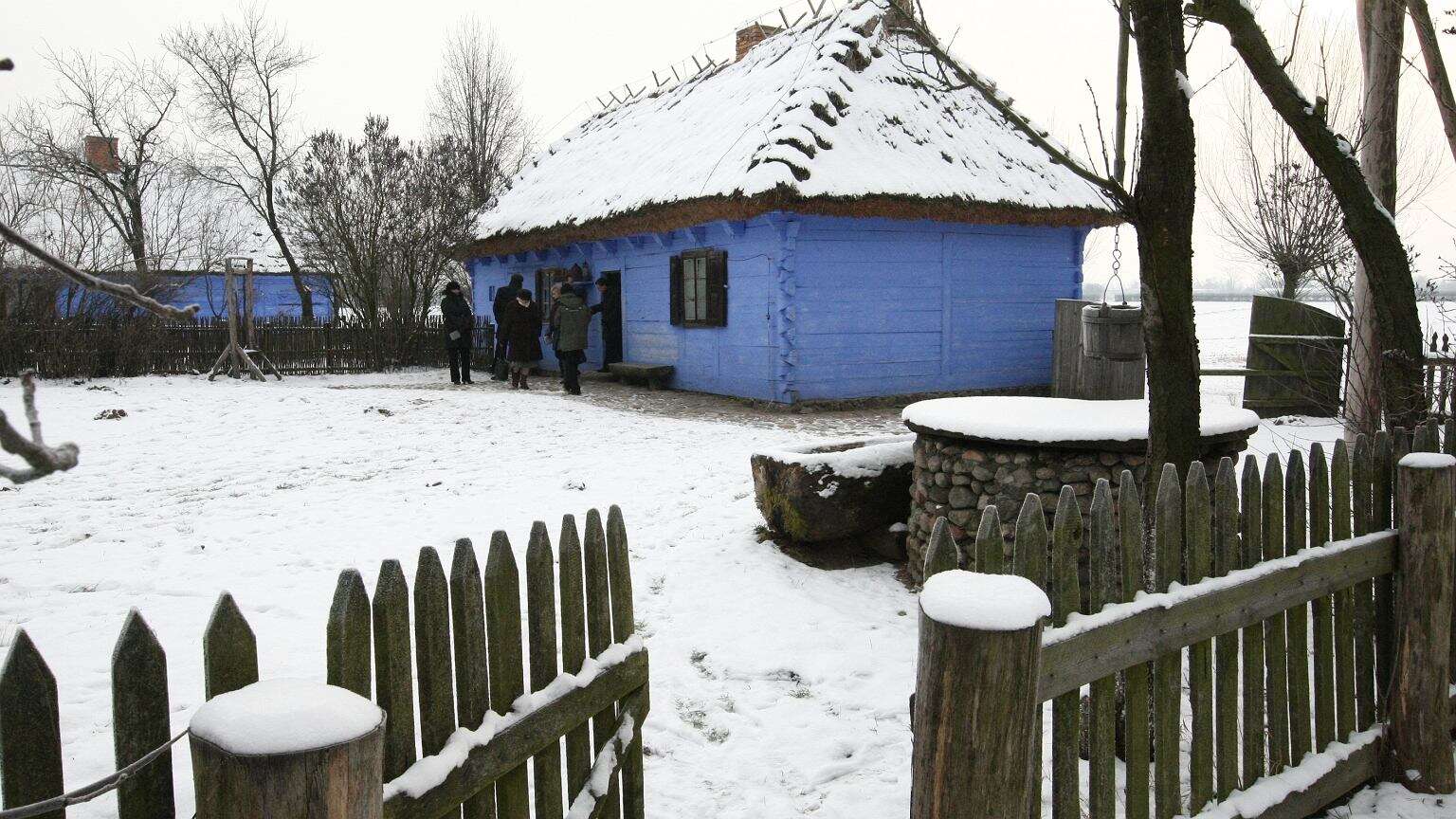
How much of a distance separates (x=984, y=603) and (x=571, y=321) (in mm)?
11705

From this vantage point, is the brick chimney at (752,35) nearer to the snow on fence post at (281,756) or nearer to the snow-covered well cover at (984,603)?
the snow-covered well cover at (984,603)

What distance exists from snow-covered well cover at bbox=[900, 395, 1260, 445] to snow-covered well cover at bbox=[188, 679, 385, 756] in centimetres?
348

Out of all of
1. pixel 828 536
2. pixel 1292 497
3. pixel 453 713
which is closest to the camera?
pixel 453 713

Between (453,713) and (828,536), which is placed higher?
(453,713)

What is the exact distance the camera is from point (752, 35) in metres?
17.1

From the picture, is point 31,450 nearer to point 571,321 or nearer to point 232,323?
point 571,321

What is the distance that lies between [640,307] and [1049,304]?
6028 millimetres

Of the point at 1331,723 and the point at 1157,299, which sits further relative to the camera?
the point at 1157,299

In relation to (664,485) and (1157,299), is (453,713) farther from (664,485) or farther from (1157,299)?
(664,485)

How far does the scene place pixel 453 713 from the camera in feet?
5.82

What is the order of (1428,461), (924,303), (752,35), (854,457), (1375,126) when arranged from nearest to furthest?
(1428,461) → (854,457) → (1375,126) → (924,303) → (752,35)

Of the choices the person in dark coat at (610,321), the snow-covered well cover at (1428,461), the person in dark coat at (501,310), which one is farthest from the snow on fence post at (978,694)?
the person in dark coat at (610,321)

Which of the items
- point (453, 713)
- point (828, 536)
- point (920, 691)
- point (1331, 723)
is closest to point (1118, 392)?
point (828, 536)

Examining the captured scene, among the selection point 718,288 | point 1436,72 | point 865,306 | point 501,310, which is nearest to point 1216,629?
point 1436,72
